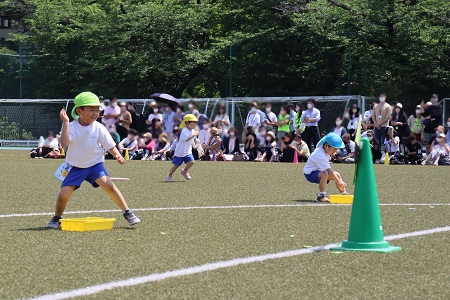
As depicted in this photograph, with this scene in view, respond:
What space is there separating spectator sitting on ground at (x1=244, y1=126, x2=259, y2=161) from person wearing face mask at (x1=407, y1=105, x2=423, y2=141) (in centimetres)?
509

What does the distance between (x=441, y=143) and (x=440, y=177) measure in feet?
23.8

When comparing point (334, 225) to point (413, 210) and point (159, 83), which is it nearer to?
point (413, 210)

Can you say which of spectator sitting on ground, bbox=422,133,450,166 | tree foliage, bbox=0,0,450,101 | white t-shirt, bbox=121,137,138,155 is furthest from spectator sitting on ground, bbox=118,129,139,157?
spectator sitting on ground, bbox=422,133,450,166

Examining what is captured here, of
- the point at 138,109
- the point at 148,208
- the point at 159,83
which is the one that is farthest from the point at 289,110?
the point at 148,208

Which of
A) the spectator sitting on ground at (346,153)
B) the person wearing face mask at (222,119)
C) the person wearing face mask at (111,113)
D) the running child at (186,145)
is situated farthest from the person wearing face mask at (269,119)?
the running child at (186,145)

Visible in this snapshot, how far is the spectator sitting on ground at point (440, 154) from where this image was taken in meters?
26.3

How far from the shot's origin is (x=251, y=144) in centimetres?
3003

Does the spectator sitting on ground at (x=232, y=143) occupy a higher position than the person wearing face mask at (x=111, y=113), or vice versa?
the person wearing face mask at (x=111, y=113)

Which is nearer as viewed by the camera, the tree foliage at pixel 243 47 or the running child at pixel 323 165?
the running child at pixel 323 165

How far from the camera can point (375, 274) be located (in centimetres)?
633

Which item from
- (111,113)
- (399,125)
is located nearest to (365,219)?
(399,125)

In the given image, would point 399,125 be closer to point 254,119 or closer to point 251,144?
point 251,144

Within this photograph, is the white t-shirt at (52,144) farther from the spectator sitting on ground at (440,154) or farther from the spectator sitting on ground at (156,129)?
the spectator sitting on ground at (440,154)

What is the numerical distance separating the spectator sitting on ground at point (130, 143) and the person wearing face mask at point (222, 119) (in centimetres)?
290
